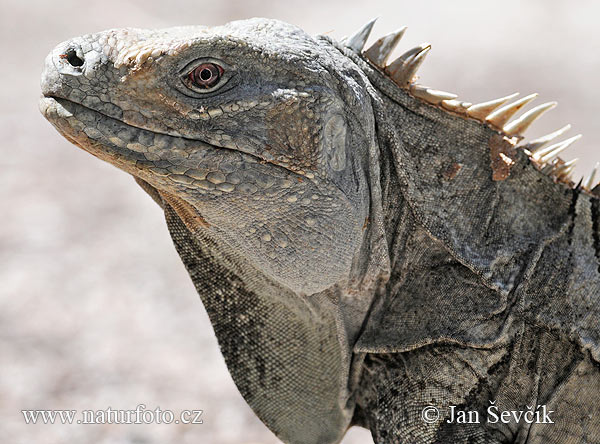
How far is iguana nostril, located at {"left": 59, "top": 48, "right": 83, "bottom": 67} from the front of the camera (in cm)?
240

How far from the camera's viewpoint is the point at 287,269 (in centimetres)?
272

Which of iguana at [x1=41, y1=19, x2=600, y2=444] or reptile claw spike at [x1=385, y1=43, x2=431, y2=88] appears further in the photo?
reptile claw spike at [x1=385, y1=43, x2=431, y2=88]

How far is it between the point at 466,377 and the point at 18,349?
409 cm

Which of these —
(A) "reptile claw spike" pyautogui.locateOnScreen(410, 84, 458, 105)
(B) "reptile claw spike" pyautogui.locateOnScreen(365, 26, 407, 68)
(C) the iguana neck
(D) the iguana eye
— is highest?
(B) "reptile claw spike" pyautogui.locateOnScreen(365, 26, 407, 68)

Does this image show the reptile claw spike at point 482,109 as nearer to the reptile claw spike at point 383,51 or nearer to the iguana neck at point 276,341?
the reptile claw spike at point 383,51

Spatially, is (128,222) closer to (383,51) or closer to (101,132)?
(383,51)

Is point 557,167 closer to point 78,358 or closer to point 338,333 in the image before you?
point 338,333

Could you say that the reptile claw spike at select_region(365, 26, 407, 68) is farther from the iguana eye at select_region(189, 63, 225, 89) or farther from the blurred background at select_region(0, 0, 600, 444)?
the iguana eye at select_region(189, 63, 225, 89)

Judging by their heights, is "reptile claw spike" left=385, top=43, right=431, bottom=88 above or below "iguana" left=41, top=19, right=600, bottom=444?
above

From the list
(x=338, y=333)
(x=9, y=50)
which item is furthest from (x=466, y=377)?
(x=9, y=50)

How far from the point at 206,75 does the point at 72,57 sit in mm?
433

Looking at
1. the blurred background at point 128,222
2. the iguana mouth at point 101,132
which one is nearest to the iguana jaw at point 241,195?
the iguana mouth at point 101,132

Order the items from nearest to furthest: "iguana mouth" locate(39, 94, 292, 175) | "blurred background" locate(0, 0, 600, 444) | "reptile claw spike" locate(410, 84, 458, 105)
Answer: "iguana mouth" locate(39, 94, 292, 175)
"reptile claw spike" locate(410, 84, 458, 105)
"blurred background" locate(0, 0, 600, 444)

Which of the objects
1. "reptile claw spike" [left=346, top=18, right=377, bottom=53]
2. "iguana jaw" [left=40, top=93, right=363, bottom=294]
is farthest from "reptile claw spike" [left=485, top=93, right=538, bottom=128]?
"iguana jaw" [left=40, top=93, right=363, bottom=294]
